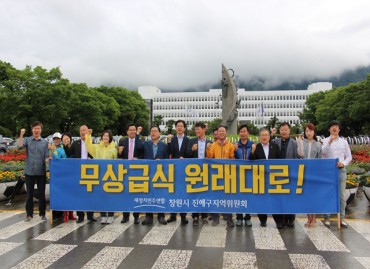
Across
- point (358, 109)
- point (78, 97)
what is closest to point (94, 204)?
point (78, 97)

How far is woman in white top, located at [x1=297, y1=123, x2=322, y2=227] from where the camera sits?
7.07 metres

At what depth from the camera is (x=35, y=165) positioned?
7.60m

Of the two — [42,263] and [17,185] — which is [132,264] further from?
[17,185]

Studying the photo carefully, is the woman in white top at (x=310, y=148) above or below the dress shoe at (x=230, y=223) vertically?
above

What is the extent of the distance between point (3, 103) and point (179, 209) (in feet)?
115

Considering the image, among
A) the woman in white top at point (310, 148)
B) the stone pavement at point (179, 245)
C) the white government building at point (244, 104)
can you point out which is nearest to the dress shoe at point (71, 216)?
the stone pavement at point (179, 245)

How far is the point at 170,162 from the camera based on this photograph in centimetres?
711

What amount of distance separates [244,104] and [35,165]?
12025cm

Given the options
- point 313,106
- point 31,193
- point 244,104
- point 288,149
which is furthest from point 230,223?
point 244,104

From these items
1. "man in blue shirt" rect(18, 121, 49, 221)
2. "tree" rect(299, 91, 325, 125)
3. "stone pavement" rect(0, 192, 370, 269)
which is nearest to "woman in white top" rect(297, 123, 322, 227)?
"stone pavement" rect(0, 192, 370, 269)

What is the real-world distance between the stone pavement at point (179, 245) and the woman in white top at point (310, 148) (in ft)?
0.83

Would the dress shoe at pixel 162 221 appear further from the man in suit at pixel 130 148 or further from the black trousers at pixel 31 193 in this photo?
the black trousers at pixel 31 193

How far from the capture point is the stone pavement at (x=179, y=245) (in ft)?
16.8

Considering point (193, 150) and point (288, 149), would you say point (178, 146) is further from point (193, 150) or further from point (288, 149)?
point (288, 149)
